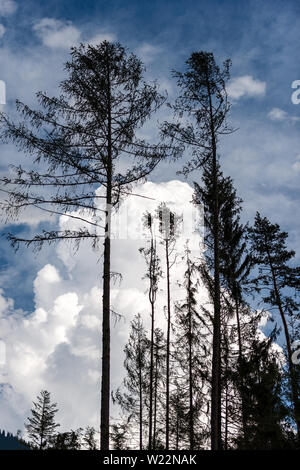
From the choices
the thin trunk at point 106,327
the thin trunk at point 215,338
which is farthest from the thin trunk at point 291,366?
the thin trunk at point 106,327

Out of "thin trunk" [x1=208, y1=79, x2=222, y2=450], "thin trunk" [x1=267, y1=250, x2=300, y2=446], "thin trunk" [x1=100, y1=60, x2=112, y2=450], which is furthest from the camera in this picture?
"thin trunk" [x1=267, y1=250, x2=300, y2=446]

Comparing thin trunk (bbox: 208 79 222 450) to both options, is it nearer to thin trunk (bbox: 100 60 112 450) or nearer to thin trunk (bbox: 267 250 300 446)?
thin trunk (bbox: 100 60 112 450)

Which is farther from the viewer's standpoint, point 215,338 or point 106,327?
point 215,338

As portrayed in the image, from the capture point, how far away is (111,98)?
10.8 meters

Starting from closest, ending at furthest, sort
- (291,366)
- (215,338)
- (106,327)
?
(106,327), (215,338), (291,366)

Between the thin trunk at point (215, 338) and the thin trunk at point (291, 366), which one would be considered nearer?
the thin trunk at point (215, 338)

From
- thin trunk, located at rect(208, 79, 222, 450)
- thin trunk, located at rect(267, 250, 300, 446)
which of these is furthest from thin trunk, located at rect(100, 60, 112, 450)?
thin trunk, located at rect(267, 250, 300, 446)

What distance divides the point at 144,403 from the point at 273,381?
9.26 meters

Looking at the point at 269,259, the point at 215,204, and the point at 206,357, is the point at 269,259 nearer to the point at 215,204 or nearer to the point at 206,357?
the point at 206,357

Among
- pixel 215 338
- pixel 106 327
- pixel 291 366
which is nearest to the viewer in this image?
pixel 106 327

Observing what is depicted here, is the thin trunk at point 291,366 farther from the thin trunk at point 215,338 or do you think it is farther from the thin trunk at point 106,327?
the thin trunk at point 106,327

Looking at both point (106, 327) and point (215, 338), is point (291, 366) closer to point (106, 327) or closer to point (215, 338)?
point (215, 338)

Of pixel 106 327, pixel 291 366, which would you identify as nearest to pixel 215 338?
pixel 106 327
